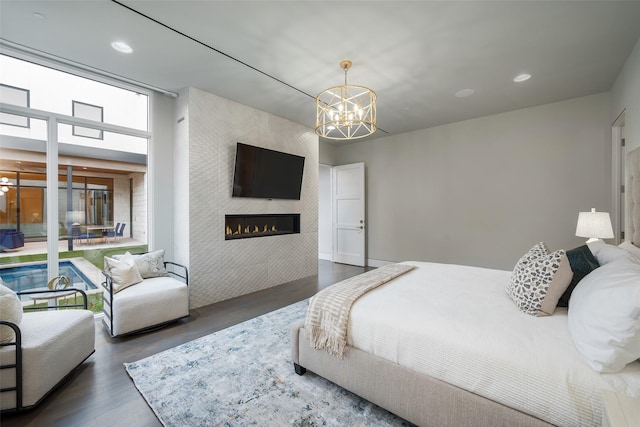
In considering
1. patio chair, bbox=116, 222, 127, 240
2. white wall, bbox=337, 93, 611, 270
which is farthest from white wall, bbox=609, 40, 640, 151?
patio chair, bbox=116, 222, 127, 240

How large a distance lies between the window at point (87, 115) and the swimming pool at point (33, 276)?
4.98 feet

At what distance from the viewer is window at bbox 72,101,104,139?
313cm

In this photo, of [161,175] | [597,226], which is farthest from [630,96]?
[161,175]

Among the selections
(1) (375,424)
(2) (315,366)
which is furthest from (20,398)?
(1) (375,424)

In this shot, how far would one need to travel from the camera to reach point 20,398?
1.69 meters

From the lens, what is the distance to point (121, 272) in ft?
9.44

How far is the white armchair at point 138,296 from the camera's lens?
2659 mm

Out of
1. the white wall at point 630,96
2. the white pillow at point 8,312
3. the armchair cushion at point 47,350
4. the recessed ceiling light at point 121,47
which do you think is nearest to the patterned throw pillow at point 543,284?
the white wall at point 630,96

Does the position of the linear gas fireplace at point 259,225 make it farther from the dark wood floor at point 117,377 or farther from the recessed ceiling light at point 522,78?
the recessed ceiling light at point 522,78

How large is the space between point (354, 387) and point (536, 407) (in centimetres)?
96

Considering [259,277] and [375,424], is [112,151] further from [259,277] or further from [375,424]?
[375,424]

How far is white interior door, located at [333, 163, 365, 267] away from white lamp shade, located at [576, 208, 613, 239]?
11.7ft

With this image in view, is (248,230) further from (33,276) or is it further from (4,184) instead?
(4,184)

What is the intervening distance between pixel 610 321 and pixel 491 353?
1.58 feet
